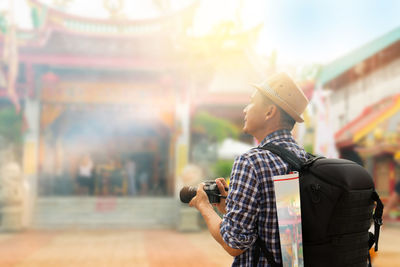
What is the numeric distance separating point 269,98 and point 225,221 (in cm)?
45

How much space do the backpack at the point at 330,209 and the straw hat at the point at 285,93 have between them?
208 mm

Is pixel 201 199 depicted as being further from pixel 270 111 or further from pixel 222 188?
pixel 270 111

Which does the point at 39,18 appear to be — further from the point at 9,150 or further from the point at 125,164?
the point at 125,164

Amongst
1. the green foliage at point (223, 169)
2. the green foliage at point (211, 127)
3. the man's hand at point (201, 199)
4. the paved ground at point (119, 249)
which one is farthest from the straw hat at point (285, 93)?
the green foliage at point (211, 127)

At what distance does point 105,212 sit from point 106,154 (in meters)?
3.46

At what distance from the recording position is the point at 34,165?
445 inches

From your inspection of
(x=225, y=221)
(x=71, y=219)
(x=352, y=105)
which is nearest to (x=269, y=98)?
(x=225, y=221)

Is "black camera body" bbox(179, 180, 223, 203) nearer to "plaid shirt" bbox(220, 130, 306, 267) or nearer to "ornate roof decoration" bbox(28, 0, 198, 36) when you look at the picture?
"plaid shirt" bbox(220, 130, 306, 267)

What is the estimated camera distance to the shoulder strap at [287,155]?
1366 millimetres

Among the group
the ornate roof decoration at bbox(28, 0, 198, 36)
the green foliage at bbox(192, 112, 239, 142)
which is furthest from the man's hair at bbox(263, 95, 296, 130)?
the green foliage at bbox(192, 112, 239, 142)

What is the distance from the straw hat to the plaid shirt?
20 cm

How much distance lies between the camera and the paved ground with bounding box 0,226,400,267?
251 inches

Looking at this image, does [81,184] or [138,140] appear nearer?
[81,184]

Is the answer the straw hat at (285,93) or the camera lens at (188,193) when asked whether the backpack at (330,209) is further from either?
the camera lens at (188,193)
